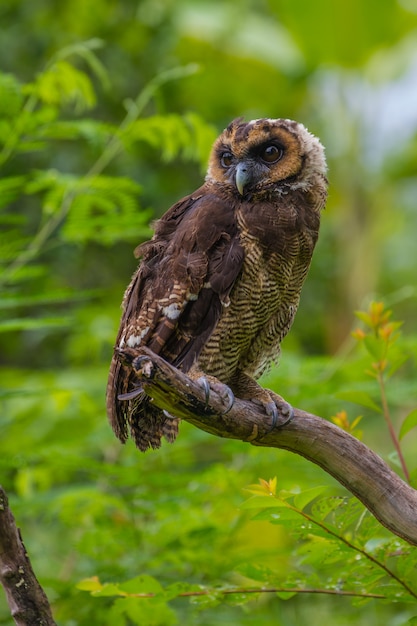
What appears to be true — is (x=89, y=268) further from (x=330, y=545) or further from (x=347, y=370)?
(x=330, y=545)

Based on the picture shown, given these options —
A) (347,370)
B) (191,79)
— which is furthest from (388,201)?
(347,370)

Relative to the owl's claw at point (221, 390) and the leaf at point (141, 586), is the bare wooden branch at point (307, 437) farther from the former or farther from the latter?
the leaf at point (141, 586)

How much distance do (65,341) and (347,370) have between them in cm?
379

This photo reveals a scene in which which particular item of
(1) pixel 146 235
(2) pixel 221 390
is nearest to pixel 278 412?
(2) pixel 221 390

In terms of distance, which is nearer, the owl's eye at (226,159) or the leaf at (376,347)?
the leaf at (376,347)

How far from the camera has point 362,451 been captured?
8.27 ft

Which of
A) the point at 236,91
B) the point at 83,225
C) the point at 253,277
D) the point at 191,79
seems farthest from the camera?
the point at 236,91

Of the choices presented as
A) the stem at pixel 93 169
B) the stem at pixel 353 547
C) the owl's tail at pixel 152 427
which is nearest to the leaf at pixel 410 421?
the stem at pixel 353 547

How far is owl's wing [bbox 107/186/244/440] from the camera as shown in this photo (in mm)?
2904

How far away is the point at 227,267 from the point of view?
2.90 m

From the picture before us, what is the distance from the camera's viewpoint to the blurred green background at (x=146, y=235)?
3350 mm

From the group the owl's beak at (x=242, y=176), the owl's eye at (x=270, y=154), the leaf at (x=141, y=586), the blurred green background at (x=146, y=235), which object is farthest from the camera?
the blurred green background at (x=146, y=235)

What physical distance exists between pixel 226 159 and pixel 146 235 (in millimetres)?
795

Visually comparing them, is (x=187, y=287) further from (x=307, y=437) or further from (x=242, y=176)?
(x=307, y=437)
